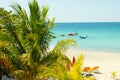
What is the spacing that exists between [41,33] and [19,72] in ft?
4.59

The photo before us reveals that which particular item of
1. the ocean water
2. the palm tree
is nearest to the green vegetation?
the palm tree

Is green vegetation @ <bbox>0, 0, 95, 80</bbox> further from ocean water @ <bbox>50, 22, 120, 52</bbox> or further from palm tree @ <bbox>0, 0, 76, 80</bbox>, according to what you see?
ocean water @ <bbox>50, 22, 120, 52</bbox>

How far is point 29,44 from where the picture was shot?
9789 mm

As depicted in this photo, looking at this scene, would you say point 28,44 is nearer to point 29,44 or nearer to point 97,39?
point 29,44

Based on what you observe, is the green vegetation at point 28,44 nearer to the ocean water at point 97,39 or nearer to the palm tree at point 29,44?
the palm tree at point 29,44

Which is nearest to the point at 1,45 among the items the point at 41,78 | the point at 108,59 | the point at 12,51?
the point at 12,51

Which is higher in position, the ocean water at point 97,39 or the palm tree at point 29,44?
the palm tree at point 29,44

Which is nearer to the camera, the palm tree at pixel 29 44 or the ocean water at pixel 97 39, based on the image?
the palm tree at pixel 29 44

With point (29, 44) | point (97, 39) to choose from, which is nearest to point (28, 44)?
point (29, 44)

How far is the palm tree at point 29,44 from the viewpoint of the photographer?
977cm

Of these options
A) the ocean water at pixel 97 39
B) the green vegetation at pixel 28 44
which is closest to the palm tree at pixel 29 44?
the green vegetation at pixel 28 44

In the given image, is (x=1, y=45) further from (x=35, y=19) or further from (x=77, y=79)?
(x=77, y=79)

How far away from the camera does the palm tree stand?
977cm

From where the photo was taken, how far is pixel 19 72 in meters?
9.68
